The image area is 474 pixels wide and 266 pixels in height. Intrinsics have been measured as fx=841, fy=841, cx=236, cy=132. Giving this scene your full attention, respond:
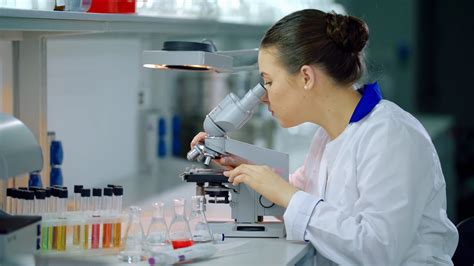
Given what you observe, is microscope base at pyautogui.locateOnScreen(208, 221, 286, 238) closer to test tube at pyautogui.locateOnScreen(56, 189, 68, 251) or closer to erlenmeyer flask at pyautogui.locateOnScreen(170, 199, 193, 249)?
erlenmeyer flask at pyautogui.locateOnScreen(170, 199, 193, 249)

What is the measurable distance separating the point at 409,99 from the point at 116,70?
3.17m

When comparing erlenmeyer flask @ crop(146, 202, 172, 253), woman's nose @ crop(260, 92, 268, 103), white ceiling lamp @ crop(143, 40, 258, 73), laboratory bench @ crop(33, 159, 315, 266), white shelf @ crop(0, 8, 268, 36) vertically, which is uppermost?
white shelf @ crop(0, 8, 268, 36)

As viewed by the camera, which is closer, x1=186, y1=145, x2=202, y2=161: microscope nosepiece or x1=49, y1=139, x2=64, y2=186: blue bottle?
x1=186, y1=145, x2=202, y2=161: microscope nosepiece

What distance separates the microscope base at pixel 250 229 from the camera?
2.43 meters

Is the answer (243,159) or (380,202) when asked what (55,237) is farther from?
(380,202)

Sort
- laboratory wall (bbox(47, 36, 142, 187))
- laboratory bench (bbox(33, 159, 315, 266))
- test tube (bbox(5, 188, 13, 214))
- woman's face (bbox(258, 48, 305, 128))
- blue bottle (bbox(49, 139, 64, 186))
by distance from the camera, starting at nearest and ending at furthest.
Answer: laboratory bench (bbox(33, 159, 315, 266)) < test tube (bbox(5, 188, 13, 214)) < woman's face (bbox(258, 48, 305, 128)) < blue bottle (bbox(49, 139, 64, 186)) < laboratory wall (bbox(47, 36, 142, 187))

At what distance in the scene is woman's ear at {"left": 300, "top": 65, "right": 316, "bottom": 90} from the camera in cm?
226

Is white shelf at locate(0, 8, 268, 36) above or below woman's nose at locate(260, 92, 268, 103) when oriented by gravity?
above

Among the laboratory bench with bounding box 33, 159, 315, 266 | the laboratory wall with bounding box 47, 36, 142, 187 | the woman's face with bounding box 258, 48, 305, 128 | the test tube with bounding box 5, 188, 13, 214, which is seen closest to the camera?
the laboratory bench with bounding box 33, 159, 315, 266

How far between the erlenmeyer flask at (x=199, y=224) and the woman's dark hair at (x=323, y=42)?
45 cm

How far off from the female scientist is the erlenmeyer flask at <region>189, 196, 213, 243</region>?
113 millimetres

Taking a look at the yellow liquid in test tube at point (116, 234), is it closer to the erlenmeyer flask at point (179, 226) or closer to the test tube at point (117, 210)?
the test tube at point (117, 210)

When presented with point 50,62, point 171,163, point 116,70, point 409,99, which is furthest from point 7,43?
point 409,99

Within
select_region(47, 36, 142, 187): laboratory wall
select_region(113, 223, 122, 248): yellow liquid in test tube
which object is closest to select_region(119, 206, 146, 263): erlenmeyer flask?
select_region(113, 223, 122, 248): yellow liquid in test tube
